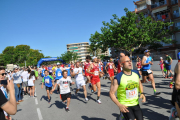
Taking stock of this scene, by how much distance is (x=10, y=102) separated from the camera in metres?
1.91

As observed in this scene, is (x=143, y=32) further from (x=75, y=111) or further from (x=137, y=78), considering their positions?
(x=137, y=78)

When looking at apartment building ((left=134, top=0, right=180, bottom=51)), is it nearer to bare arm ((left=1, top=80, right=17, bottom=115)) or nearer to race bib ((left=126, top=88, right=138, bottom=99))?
race bib ((left=126, top=88, right=138, bottom=99))

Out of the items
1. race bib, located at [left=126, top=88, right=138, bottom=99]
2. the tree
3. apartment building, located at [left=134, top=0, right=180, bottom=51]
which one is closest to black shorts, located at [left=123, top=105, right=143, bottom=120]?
race bib, located at [left=126, top=88, right=138, bottom=99]

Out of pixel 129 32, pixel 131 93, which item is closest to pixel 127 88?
pixel 131 93

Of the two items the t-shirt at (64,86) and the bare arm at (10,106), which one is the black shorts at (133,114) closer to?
the bare arm at (10,106)

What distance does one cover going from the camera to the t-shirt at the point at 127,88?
2900 mm

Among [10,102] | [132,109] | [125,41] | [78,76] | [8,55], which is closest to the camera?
[10,102]

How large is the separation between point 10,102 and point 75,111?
167 inches

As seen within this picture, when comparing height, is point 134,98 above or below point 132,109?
above

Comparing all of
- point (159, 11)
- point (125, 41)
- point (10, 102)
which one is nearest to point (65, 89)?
point (10, 102)

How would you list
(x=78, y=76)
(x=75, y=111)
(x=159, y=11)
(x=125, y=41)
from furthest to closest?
1. (x=159, y=11)
2. (x=125, y=41)
3. (x=78, y=76)
4. (x=75, y=111)

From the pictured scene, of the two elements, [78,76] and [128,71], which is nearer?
[128,71]

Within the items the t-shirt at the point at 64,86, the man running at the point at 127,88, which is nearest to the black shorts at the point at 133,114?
the man running at the point at 127,88

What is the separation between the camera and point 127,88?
114 inches
